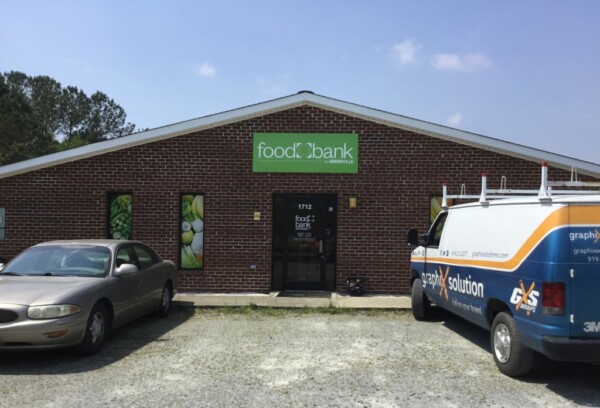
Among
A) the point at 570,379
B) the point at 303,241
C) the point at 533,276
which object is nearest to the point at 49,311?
the point at 533,276

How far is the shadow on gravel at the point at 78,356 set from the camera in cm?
598

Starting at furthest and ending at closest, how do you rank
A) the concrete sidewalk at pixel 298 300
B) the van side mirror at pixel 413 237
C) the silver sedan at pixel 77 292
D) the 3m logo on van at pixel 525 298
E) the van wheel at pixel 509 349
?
the concrete sidewalk at pixel 298 300
the van side mirror at pixel 413 237
the silver sedan at pixel 77 292
the van wheel at pixel 509 349
the 3m logo on van at pixel 525 298

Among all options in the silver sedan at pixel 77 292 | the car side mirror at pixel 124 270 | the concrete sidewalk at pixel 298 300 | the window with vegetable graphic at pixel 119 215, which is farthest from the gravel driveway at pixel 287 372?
the window with vegetable graphic at pixel 119 215

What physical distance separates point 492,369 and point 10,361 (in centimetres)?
571

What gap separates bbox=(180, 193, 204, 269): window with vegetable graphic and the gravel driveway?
3.41m

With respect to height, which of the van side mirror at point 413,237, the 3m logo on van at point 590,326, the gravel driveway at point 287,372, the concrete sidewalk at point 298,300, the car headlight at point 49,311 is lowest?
the gravel driveway at point 287,372

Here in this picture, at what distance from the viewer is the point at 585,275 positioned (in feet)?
16.3

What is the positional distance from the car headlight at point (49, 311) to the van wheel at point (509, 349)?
16.3ft

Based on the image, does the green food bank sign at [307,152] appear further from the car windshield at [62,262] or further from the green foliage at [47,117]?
the green foliage at [47,117]

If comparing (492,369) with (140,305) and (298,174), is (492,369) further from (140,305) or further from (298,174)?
(298,174)

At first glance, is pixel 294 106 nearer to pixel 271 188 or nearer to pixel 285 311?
pixel 271 188

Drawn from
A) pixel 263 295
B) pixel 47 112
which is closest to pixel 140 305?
pixel 263 295

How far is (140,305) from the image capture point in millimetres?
8039

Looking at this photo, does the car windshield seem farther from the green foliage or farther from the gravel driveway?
the green foliage
